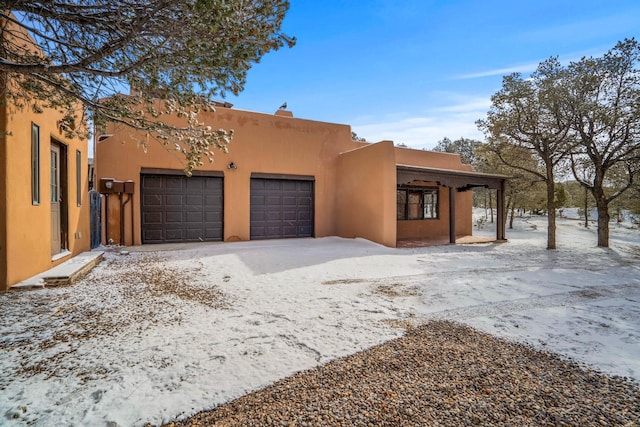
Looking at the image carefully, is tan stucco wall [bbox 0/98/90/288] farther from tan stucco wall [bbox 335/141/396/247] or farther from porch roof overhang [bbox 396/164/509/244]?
porch roof overhang [bbox 396/164/509/244]

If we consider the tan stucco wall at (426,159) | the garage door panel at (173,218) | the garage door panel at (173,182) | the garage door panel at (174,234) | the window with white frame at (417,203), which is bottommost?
the garage door panel at (174,234)

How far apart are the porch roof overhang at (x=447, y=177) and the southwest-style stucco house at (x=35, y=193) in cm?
787

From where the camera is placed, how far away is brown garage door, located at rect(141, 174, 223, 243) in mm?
8977

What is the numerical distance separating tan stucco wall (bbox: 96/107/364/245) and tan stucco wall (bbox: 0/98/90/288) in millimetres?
2979

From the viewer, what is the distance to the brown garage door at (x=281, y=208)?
33.7ft

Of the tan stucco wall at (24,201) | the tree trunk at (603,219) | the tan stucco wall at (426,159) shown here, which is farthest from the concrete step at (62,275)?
the tree trunk at (603,219)

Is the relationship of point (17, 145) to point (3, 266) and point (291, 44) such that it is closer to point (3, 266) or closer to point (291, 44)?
point (3, 266)

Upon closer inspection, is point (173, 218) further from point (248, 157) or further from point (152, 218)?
point (248, 157)

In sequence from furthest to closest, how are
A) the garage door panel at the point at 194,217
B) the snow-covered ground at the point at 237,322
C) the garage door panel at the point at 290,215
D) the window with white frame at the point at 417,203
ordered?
the window with white frame at the point at 417,203 < the garage door panel at the point at 290,215 < the garage door panel at the point at 194,217 < the snow-covered ground at the point at 237,322

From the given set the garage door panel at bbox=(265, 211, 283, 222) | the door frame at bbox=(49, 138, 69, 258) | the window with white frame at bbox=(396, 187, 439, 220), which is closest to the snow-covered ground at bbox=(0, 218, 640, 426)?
the door frame at bbox=(49, 138, 69, 258)

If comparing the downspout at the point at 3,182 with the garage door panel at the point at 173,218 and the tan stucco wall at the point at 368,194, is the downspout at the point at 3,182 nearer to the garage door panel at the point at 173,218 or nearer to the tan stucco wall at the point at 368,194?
the garage door panel at the point at 173,218

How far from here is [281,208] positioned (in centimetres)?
1061

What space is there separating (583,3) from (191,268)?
9098mm

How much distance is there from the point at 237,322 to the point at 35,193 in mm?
4038
